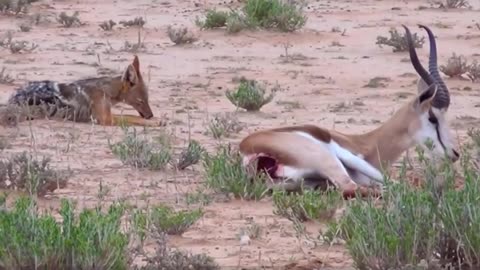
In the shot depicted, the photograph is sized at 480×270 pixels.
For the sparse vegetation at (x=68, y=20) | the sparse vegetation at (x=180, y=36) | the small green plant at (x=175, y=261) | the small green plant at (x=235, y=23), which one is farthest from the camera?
the sparse vegetation at (x=68, y=20)

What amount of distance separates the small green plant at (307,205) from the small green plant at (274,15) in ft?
32.5

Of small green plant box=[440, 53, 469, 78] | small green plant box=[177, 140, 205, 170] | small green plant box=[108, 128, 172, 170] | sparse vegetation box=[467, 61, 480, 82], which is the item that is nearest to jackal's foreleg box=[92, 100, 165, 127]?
small green plant box=[108, 128, 172, 170]

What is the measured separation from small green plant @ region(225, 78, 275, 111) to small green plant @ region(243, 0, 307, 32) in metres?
4.88

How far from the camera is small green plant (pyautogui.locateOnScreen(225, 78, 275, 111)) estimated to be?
43.8 feet

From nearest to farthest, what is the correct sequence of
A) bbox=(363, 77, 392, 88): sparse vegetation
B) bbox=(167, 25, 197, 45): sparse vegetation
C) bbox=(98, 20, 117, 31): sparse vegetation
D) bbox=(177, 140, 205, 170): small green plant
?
bbox=(177, 140, 205, 170): small green plant
bbox=(363, 77, 392, 88): sparse vegetation
bbox=(167, 25, 197, 45): sparse vegetation
bbox=(98, 20, 117, 31): sparse vegetation

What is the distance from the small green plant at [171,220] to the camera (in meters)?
7.78

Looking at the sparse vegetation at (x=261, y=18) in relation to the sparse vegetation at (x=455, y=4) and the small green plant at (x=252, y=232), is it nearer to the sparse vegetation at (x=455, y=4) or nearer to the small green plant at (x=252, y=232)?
the sparse vegetation at (x=455, y=4)

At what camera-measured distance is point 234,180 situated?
9211 mm

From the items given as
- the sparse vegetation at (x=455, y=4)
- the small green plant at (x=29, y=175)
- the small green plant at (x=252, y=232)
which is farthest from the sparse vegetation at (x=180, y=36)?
the small green plant at (x=252, y=232)

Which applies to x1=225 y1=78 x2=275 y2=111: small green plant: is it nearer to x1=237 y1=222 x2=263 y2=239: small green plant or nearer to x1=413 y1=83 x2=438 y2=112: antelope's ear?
x1=413 y1=83 x2=438 y2=112: antelope's ear

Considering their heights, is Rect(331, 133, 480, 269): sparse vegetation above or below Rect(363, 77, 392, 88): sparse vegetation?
above

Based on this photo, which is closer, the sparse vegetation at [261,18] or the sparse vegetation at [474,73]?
the sparse vegetation at [474,73]

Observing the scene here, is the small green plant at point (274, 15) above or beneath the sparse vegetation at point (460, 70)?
beneath

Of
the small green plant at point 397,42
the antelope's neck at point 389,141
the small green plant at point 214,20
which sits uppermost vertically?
the antelope's neck at point 389,141
